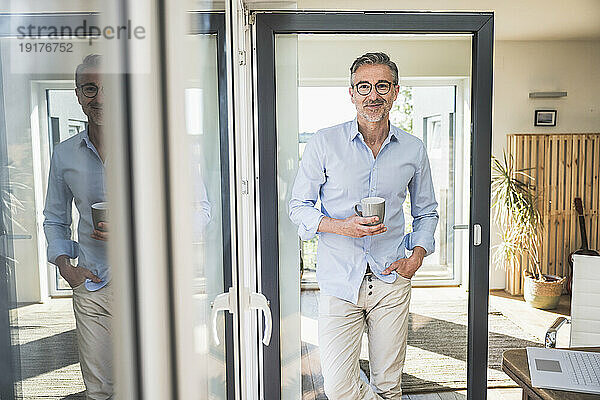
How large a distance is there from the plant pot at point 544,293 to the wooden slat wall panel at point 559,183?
313 mm

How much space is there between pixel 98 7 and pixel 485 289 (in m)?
2.76

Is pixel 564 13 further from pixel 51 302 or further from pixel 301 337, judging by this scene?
pixel 51 302

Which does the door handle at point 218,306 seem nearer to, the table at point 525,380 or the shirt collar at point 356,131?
the table at point 525,380

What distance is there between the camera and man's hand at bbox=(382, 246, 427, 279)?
280 centimetres

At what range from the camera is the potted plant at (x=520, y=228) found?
214 inches

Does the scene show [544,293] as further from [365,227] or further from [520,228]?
[365,227]

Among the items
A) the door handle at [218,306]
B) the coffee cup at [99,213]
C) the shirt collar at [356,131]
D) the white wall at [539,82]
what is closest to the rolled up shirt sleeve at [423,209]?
the shirt collar at [356,131]

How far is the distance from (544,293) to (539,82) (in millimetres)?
2168

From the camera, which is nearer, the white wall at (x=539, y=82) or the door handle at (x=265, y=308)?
the door handle at (x=265, y=308)

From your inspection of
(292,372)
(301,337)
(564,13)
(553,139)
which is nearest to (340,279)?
(301,337)

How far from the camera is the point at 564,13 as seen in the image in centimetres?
474

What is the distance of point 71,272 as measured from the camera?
1.41 ft

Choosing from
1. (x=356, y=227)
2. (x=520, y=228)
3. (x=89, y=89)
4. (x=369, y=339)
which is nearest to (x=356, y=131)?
(x=356, y=227)

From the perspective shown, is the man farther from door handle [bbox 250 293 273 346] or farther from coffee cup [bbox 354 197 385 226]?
door handle [bbox 250 293 273 346]
